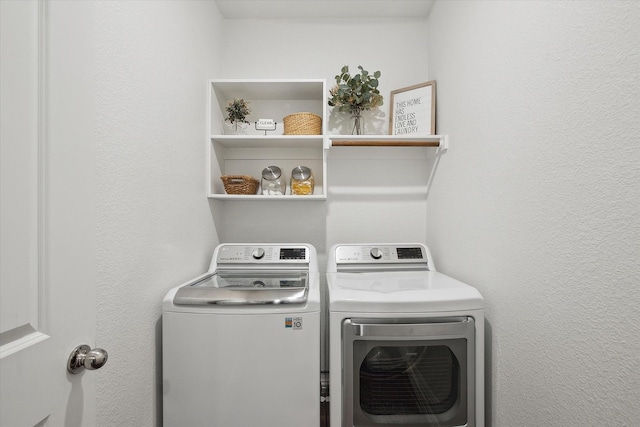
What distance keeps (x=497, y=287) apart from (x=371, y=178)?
1.05 meters

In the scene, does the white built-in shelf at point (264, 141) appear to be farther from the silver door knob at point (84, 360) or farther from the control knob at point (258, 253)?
the silver door knob at point (84, 360)

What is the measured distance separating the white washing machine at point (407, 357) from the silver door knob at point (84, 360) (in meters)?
0.75

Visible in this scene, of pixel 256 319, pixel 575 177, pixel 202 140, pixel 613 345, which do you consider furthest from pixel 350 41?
pixel 613 345

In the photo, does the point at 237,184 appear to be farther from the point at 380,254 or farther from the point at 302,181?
the point at 380,254

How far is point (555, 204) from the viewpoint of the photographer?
88 cm

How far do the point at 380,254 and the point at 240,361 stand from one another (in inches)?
37.5

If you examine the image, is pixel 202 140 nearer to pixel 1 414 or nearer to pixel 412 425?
pixel 1 414

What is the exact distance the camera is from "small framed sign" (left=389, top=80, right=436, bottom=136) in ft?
5.94

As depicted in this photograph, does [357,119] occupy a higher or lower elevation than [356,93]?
lower

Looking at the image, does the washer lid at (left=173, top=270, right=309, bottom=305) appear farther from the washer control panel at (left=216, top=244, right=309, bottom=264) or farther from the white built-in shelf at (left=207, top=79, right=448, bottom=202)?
the white built-in shelf at (left=207, top=79, right=448, bottom=202)

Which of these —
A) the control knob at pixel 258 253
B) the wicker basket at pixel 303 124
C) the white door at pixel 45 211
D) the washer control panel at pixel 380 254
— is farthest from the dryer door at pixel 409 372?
the wicker basket at pixel 303 124

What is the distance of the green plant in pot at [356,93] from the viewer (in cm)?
178

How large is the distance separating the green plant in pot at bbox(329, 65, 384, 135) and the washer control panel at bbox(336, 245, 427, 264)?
0.72 m

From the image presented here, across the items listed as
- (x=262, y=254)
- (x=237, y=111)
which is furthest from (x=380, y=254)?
(x=237, y=111)
